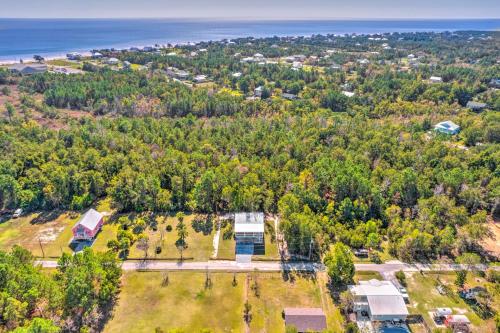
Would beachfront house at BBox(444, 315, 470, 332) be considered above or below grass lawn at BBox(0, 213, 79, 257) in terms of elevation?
below

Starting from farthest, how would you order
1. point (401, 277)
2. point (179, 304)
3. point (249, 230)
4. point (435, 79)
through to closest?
1. point (435, 79)
2. point (249, 230)
3. point (401, 277)
4. point (179, 304)

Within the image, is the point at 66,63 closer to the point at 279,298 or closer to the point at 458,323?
the point at 279,298

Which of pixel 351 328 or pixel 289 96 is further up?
pixel 289 96

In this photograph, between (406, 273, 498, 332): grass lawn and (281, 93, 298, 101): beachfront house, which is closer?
(406, 273, 498, 332): grass lawn

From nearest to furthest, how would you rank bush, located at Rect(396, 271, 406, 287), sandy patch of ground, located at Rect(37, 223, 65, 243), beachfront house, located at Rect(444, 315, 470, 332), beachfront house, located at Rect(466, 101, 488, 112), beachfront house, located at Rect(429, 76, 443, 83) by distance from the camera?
beachfront house, located at Rect(444, 315, 470, 332)
bush, located at Rect(396, 271, 406, 287)
sandy patch of ground, located at Rect(37, 223, 65, 243)
beachfront house, located at Rect(466, 101, 488, 112)
beachfront house, located at Rect(429, 76, 443, 83)

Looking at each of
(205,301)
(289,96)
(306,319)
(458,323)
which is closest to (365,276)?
(458,323)

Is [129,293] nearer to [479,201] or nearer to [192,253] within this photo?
[192,253]

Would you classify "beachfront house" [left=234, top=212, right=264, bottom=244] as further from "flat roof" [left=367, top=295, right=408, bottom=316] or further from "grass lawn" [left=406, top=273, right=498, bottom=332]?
"grass lawn" [left=406, top=273, right=498, bottom=332]

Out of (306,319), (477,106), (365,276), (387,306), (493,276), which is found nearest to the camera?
Answer: (306,319)

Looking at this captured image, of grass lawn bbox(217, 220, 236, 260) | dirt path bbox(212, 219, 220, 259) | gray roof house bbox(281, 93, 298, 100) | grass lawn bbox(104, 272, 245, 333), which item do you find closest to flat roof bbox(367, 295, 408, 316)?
grass lawn bbox(104, 272, 245, 333)
